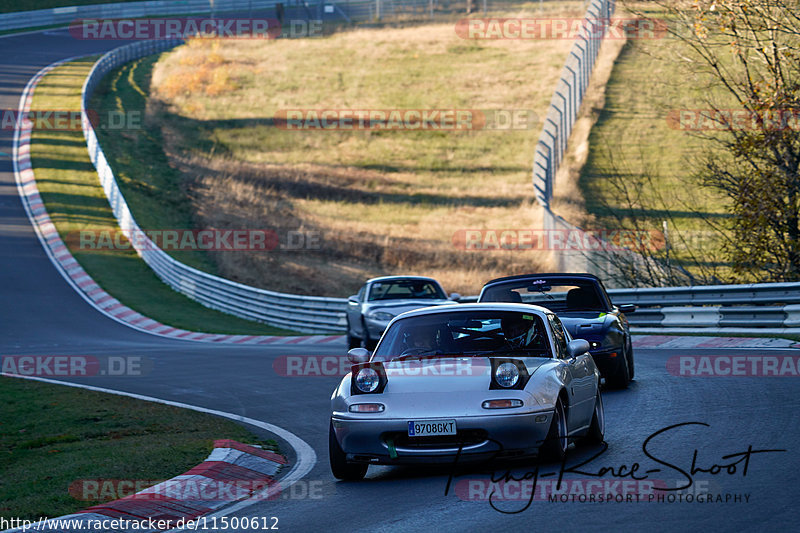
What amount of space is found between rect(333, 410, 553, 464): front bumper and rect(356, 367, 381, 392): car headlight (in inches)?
12.4

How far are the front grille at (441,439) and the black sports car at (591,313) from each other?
511 centimetres

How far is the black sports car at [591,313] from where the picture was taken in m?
12.3

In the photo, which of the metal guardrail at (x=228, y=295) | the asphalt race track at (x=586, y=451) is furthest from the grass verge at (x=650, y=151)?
the asphalt race track at (x=586, y=451)

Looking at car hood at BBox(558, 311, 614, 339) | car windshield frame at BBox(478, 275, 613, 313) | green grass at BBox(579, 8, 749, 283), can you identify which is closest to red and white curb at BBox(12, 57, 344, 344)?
car windshield frame at BBox(478, 275, 613, 313)

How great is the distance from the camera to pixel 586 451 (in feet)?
27.6

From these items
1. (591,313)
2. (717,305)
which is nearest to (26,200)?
(717,305)

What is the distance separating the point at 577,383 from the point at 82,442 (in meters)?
5.17

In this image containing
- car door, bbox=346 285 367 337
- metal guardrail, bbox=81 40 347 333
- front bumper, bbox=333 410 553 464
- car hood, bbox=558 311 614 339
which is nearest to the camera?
front bumper, bbox=333 410 553 464

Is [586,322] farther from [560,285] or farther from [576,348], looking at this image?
[576,348]

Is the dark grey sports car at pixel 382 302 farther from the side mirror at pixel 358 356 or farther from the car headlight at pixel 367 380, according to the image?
the car headlight at pixel 367 380

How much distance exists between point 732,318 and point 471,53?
52.6 m

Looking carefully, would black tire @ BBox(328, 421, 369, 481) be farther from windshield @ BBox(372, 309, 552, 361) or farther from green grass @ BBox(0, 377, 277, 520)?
green grass @ BBox(0, 377, 277, 520)

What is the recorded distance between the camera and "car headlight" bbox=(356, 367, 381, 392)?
779cm

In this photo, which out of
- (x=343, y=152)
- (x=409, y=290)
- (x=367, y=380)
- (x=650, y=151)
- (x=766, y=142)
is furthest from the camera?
(x=343, y=152)
